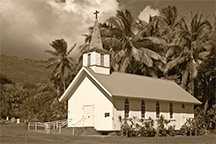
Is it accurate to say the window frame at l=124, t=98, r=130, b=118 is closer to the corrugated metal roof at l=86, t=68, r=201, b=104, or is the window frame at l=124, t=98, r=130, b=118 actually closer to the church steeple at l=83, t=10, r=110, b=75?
the corrugated metal roof at l=86, t=68, r=201, b=104

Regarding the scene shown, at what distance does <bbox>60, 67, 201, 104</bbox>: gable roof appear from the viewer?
25872 millimetres

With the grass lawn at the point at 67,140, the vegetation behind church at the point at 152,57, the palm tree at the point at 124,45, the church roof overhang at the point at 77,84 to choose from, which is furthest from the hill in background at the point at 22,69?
the grass lawn at the point at 67,140

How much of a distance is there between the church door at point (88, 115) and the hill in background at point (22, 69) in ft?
169

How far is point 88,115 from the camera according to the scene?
2738 cm

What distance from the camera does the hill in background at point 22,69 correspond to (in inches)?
3111

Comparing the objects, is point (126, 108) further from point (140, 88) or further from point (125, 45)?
point (125, 45)

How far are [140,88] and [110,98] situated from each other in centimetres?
414

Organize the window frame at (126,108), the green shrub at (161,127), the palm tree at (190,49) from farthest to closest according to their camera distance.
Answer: the palm tree at (190,49) → the green shrub at (161,127) → the window frame at (126,108)

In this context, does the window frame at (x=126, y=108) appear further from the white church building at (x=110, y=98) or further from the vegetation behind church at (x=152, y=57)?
the vegetation behind church at (x=152, y=57)

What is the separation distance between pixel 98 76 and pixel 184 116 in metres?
10.3

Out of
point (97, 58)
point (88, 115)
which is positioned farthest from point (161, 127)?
point (97, 58)

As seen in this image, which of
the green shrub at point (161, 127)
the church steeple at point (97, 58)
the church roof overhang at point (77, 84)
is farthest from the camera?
the church steeple at point (97, 58)

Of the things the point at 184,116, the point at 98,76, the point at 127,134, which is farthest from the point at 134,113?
the point at 184,116

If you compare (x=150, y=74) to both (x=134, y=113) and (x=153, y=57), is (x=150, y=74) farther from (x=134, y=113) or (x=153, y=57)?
(x=134, y=113)
